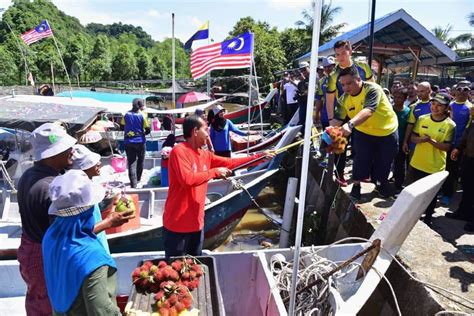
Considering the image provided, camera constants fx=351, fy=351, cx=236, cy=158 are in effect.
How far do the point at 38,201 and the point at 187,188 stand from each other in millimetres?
1355

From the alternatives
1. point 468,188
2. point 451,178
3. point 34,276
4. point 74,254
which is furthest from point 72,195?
point 451,178

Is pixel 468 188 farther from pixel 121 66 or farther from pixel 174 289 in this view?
pixel 121 66

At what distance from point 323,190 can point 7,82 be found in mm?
35092

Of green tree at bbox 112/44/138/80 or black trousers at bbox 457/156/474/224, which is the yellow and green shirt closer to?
black trousers at bbox 457/156/474/224

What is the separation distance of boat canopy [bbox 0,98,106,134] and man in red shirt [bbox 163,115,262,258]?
2948 millimetres

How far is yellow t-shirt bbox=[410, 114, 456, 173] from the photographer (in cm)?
465

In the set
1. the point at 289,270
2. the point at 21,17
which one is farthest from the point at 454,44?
the point at 21,17

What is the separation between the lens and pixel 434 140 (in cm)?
464

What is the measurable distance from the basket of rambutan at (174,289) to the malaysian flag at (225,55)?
6.75m

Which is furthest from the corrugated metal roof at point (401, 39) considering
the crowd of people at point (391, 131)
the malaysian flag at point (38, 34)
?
the malaysian flag at point (38, 34)

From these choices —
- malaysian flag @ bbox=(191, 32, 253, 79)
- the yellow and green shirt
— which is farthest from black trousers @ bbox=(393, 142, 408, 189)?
malaysian flag @ bbox=(191, 32, 253, 79)

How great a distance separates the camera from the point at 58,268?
2021mm

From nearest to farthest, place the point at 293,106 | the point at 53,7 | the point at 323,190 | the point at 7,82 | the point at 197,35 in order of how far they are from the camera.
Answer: the point at 323,190 → the point at 197,35 → the point at 293,106 → the point at 7,82 → the point at 53,7

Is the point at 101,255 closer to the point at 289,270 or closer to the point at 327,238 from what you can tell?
the point at 289,270
